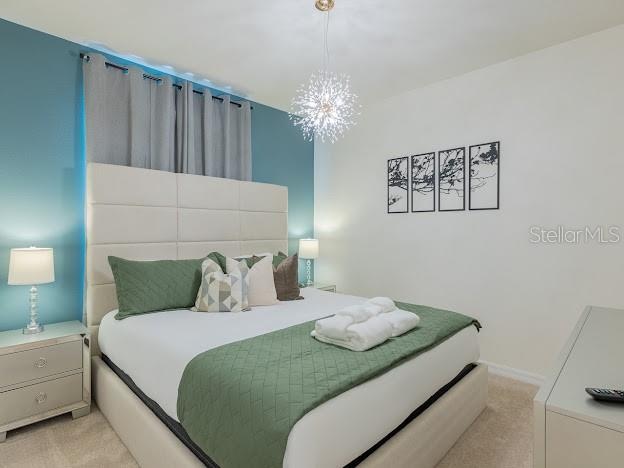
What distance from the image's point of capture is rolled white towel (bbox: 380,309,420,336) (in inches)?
71.6

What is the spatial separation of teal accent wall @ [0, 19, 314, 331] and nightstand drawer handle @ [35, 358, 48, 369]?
50 cm

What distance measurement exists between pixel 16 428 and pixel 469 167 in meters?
3.84

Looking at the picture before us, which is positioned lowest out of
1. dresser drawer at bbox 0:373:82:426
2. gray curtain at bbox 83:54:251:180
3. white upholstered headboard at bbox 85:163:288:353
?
dresser drawer at bbox 0:373:82:426

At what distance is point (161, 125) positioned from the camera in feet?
9.76

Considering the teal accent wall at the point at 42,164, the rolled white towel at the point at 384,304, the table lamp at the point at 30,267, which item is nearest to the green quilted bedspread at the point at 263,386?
the rolled white towel at the point at 384,304

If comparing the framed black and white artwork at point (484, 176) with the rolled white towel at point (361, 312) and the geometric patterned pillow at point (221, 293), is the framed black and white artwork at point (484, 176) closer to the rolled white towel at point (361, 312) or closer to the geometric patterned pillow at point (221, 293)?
the rolled white towel at point (361, 312)

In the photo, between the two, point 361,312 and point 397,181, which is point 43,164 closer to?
point 361,312

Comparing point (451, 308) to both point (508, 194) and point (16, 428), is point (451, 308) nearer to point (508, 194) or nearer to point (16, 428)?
point (508, 194)

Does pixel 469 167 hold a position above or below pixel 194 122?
below

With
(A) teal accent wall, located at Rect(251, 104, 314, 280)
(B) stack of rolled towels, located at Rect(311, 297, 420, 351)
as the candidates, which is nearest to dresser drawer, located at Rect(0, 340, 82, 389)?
(B) stack of rolled towels, located at Rect(311, 297, 420, 351)

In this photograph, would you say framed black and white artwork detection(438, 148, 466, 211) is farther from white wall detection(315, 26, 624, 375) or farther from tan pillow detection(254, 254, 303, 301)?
tan pillow detection(254, 254, 303, 301)

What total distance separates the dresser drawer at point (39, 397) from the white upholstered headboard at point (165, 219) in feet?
1.10

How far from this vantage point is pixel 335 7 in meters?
2.15

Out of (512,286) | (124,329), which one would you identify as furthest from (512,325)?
(124,329)
